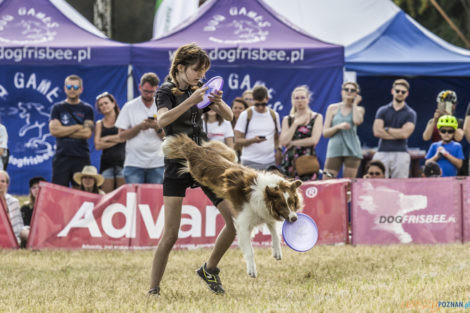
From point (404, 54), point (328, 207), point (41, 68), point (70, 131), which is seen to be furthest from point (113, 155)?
point (404, 54)

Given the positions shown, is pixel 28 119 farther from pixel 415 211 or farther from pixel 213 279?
pixel 213 279

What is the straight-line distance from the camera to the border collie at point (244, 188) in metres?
5.44

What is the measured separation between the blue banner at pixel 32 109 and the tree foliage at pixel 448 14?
16.9 m

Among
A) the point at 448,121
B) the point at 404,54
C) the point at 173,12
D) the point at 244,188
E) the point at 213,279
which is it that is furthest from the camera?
the point at 173,12

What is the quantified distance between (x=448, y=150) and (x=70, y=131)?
517 centimetres

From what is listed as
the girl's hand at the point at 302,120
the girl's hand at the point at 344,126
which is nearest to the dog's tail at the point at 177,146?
the girl's hand at the point at 302,120

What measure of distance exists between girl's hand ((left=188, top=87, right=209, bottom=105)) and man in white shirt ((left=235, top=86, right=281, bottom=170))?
4616 mm

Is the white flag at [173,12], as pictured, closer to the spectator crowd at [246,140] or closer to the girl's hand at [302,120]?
the spectator crowd at [246,140]

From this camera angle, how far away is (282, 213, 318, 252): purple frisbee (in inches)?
219

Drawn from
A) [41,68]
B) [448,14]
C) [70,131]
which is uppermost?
[448,14]

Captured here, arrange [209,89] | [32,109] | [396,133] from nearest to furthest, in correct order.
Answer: [209,89] → [396,133] → [32,109]

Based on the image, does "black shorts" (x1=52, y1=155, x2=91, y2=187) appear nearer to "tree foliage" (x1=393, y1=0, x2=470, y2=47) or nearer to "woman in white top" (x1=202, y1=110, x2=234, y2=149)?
"woman in white top" (x1=202, y1=110, x2=234, y2=149)

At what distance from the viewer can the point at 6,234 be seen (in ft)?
30.5

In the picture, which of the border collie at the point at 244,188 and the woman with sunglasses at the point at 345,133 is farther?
the woman with sunglasses at the point at 345,133
